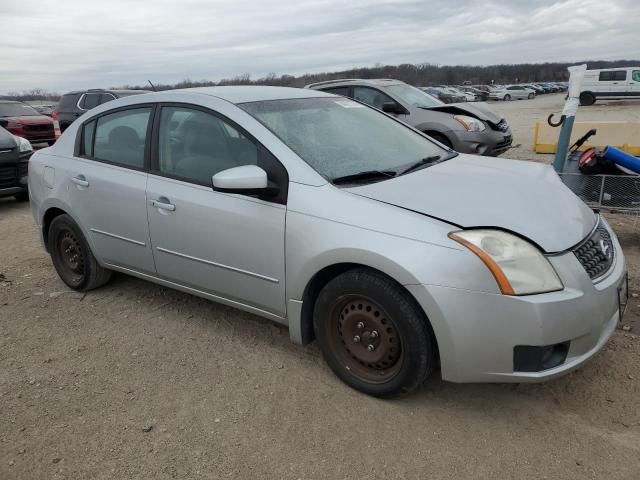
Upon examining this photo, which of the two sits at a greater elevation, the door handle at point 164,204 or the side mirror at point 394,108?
the side mirror at point 394,108

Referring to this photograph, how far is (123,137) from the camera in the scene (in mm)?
3875

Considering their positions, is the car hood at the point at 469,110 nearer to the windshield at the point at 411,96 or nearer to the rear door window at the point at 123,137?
the windshield at the point at 411,96

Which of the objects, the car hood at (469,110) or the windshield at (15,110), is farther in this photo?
the windshield at (15,110)

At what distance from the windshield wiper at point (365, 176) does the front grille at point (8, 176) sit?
704cm

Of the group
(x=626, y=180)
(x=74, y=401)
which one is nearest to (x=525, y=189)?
(x=626, y=180)

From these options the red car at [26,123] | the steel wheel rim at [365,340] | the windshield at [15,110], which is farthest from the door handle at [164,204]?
the windshield at [15,110]

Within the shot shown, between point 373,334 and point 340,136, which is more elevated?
point 340,136

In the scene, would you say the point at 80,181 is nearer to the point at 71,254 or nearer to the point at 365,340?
the point at 71,254

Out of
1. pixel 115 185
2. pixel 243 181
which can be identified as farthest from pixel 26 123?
pixel 243 181

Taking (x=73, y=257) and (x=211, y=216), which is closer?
(x=211, y=216)

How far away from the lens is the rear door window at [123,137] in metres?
3.71

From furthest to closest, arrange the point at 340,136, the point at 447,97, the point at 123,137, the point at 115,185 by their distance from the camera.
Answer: the point at 447,97, the point at 123,137, the point at 115,185, the point at 340,136

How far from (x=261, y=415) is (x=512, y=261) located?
4.85 feet

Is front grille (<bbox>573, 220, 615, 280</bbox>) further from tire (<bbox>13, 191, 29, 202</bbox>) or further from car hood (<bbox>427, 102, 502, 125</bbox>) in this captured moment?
tire (<bbox>13, 191, 29, 202</bbox>)
